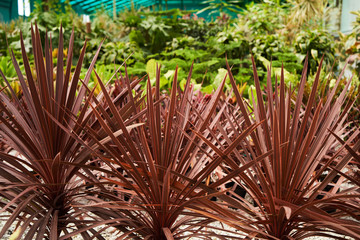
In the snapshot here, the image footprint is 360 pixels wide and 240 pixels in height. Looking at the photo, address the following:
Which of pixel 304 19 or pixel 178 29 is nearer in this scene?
pixel 178 29

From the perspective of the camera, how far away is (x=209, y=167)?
80 centimetres

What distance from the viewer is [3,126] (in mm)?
942

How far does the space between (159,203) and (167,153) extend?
4.8 inches

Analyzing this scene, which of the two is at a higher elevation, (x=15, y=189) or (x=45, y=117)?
(x=45, y=117)

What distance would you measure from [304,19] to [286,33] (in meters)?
1.07

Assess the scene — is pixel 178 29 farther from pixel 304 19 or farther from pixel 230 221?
pixel 230 221

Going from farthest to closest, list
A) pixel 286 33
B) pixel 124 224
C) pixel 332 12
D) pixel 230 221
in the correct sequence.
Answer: pixel 332 12 → pixel 286 33 → pixel 124 224 → pixel 230 221

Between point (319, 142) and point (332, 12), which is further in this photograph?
point (332, 12)

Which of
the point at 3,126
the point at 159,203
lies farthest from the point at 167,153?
the point at 3,126

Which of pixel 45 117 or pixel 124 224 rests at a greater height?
pixel 45 117

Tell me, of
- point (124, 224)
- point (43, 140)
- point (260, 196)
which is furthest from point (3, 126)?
point (260, 196)

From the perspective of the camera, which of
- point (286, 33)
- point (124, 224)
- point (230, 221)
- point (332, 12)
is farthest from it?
point (332, 12)

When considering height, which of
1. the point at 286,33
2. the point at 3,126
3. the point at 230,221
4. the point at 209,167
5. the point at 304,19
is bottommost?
the point at 230,221

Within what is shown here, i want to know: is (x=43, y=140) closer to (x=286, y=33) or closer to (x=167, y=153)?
(x=167, y=153)
